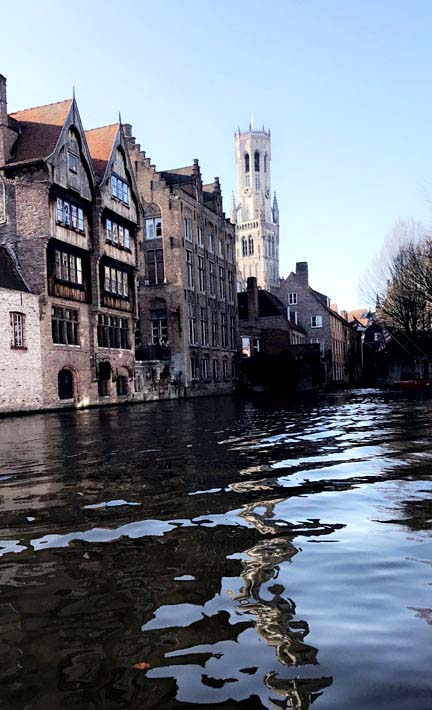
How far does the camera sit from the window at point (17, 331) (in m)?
28.5

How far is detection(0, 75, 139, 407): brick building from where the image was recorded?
30.6 metres

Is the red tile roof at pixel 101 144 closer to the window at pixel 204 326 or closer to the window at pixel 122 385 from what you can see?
the window at pixel 122 385

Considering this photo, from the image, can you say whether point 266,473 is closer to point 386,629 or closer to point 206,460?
point 206,460

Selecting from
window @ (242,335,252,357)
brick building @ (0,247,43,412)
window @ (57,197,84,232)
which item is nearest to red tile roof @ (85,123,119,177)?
window @ (57,197,84,232)

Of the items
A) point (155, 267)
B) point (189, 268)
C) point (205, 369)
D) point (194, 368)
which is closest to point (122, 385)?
point (194, 368)

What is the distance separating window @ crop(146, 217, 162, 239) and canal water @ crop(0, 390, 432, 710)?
4537 cm

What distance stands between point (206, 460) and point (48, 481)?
Result: 104 inches

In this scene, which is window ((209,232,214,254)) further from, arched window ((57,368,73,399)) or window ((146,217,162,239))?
arched window ((57,368,73,399))

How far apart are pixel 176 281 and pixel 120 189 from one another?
13092mm

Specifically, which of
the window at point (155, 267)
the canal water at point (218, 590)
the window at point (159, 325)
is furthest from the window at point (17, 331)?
the window at point (155, 267)

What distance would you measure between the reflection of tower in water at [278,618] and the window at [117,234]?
34.1 meters

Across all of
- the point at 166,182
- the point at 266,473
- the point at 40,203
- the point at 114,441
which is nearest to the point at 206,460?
the point at 266,473

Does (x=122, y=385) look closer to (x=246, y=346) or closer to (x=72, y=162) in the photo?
(x=72, y=162)

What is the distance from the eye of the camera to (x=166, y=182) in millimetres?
53250
